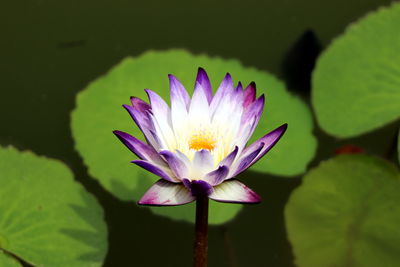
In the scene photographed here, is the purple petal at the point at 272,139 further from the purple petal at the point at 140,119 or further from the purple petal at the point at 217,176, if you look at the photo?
the purple petal at the point at 140,119

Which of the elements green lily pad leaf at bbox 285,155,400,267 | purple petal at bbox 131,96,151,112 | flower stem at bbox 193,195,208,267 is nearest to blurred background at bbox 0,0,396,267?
green lily pad leaf at bbox 285,155,400,267

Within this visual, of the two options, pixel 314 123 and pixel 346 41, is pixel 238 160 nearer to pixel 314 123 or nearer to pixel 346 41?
pixel 314 123

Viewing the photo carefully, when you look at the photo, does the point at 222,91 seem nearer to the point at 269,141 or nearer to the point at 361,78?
the point at 269,141

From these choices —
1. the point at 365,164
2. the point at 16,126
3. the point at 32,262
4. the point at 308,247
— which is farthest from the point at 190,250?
the point at 16,126

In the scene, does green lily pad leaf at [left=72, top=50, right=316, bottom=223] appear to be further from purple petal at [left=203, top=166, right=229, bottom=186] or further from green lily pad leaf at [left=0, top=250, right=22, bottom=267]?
purple petal at [left=203, top=166, right=229, bottom=186]

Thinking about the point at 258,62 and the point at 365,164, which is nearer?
the point at 365,164
